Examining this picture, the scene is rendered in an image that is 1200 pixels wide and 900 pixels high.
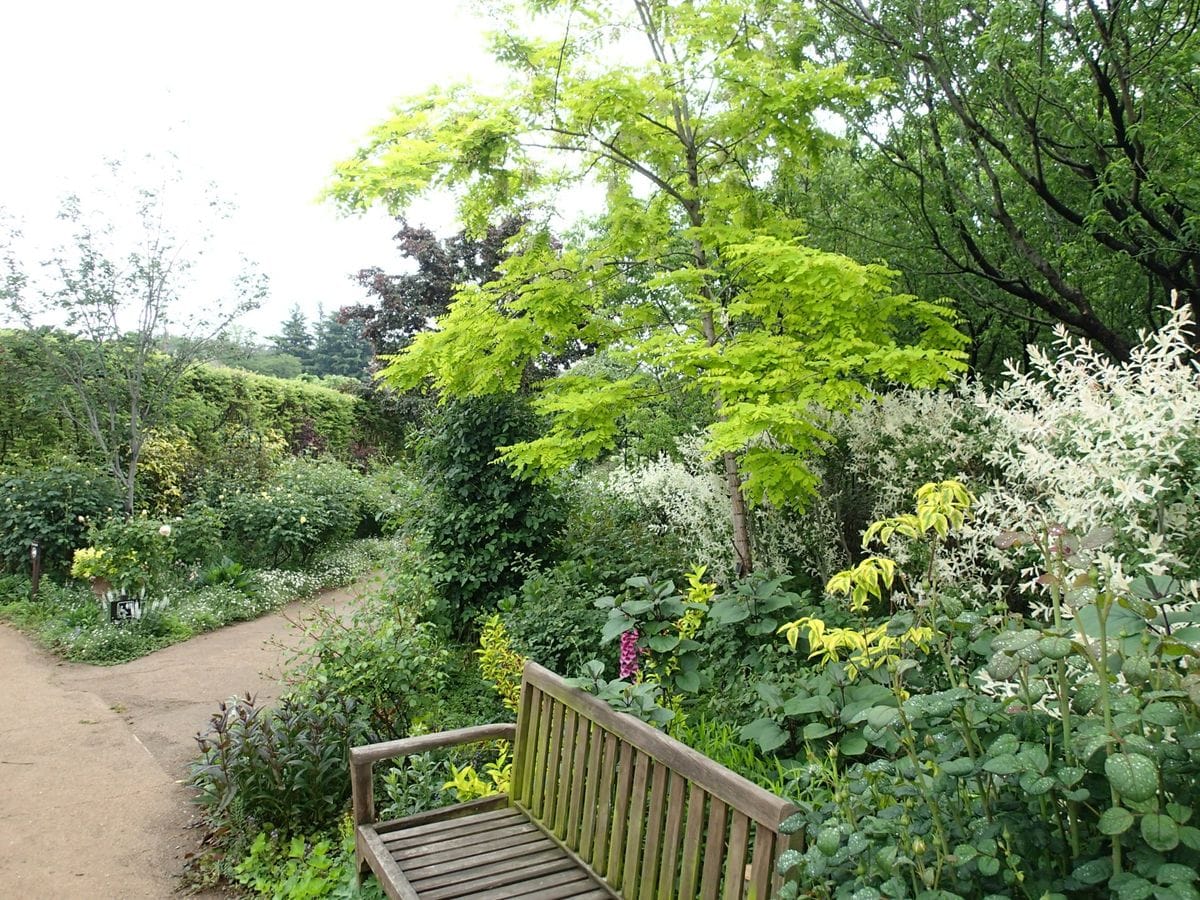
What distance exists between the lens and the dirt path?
3787 mm

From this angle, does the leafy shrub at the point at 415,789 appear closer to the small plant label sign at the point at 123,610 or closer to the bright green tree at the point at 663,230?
the bright green tree at the point at 663,230

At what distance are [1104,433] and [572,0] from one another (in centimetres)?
402

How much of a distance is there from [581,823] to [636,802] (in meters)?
0.45

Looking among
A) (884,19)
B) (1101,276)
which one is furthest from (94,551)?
(1101,276)

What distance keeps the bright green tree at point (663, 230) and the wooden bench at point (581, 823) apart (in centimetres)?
165

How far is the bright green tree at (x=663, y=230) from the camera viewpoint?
4.21m

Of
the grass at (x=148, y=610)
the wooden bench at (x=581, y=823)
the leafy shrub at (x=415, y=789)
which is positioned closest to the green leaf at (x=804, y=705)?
the wooden bench at (x=581, y=823)

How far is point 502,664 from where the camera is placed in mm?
4625

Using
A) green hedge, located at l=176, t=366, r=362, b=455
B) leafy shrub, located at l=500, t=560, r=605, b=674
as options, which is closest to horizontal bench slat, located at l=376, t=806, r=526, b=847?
leafy shrub, located at l=500, t=560, r=605, b=674

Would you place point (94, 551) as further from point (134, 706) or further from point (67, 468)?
point (134, 706)

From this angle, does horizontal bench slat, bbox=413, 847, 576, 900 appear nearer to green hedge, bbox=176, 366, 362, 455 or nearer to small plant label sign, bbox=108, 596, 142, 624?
small plant label sign, bbox=108, 596, 142, 624

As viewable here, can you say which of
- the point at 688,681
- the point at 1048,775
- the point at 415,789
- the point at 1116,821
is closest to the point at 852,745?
the point at 688,681

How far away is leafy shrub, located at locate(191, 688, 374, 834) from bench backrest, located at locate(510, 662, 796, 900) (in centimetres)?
136

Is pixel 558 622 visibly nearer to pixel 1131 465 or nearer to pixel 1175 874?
pixel 1131 465
